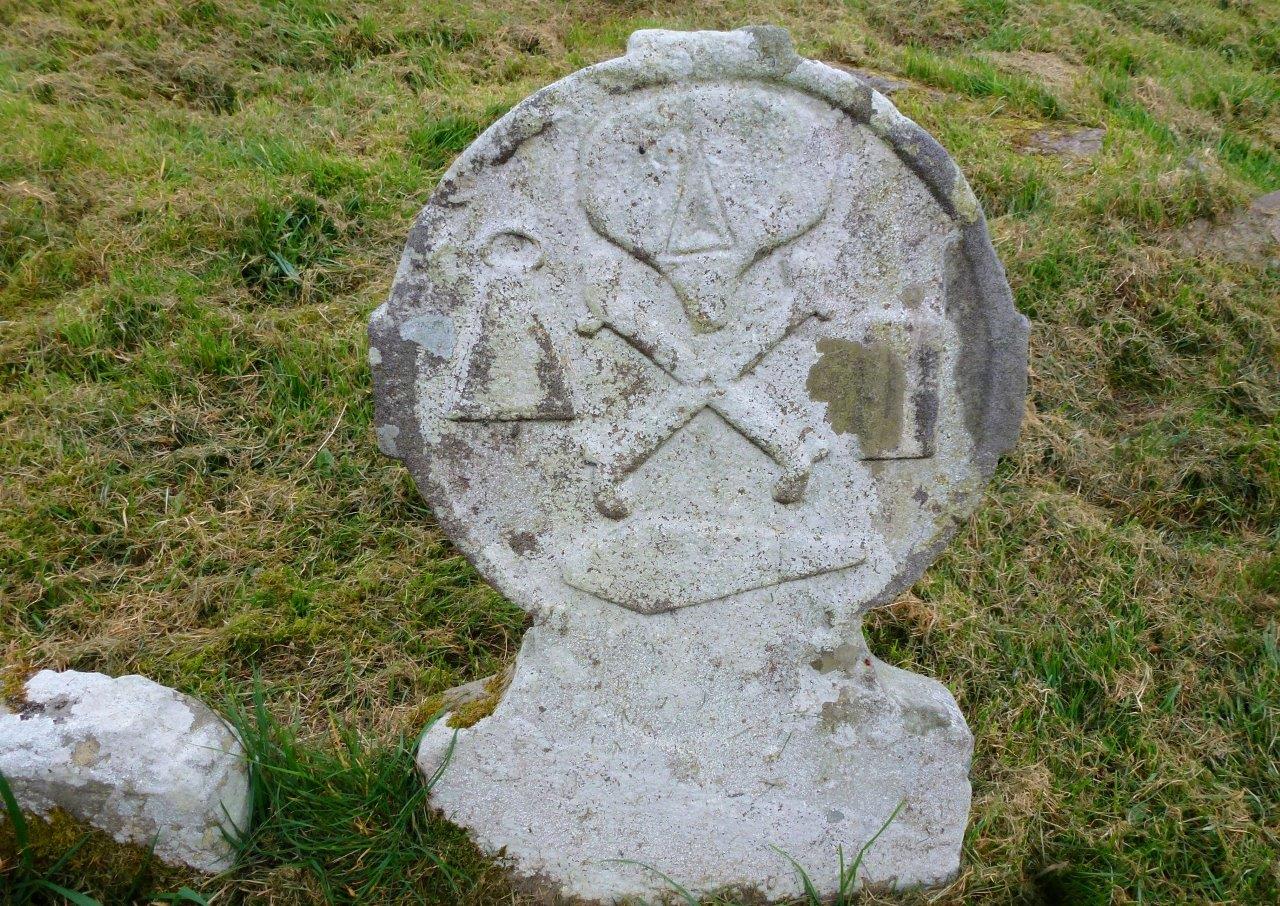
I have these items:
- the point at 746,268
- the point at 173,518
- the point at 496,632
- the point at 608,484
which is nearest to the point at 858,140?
the point at 746,268

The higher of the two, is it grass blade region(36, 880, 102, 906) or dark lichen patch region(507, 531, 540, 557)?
dark lichen patch region(507, 531, 540, 557)

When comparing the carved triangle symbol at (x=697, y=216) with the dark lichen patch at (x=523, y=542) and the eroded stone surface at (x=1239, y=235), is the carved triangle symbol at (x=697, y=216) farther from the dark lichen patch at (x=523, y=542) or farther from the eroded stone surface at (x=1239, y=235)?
the eroded stone surface at (x=1239, y=235)

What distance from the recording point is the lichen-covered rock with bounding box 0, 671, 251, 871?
2.11 metres

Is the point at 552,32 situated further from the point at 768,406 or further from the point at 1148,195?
the point at 768,406

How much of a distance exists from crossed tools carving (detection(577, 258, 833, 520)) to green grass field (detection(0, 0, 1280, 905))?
91cm

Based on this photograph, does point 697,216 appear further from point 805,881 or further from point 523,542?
point 805,881

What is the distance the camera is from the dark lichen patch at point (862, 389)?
2.03 metres

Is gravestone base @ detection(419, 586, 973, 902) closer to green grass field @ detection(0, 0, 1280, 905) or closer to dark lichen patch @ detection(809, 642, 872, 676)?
dark lichen patch @ detection(809, 642, 872, 676)

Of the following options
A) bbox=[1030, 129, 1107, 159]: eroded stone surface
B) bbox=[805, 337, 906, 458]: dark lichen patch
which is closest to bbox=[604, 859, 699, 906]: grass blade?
bbox=[805, 337, 906, 458]: dark lichen patch

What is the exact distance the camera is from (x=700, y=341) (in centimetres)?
201

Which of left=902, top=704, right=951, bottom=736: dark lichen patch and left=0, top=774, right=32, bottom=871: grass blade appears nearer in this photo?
left=0, top=774, right=32, bottom=871: grass blade

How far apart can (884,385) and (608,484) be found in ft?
2.02

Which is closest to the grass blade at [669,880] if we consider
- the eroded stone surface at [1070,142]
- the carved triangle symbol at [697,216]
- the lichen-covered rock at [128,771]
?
the lichen-covered rock at [128,771]

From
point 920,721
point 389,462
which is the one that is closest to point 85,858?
point 389,462
